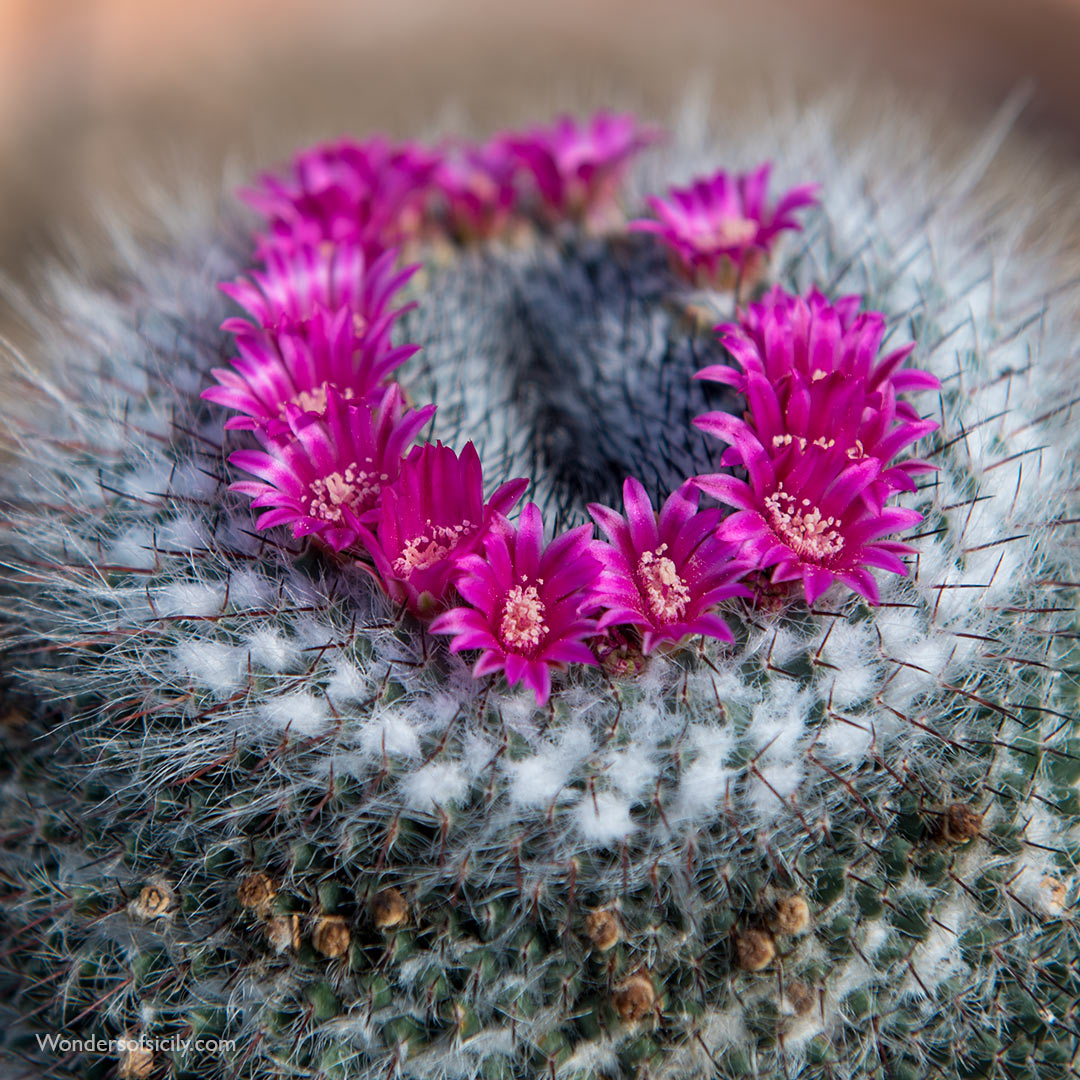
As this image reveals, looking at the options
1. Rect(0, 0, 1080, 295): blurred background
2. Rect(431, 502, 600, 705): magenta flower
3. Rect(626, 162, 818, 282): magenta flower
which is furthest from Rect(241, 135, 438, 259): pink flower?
Rect(0, 0, 1080, 295): blurred background

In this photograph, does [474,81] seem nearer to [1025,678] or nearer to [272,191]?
[272,191]

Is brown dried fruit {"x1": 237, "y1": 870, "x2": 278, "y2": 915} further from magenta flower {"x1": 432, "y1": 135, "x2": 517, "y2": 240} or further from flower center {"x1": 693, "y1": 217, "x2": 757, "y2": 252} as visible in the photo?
magenta flower {"x1": 432, "y1": 135, "x2": 517, "y2": 240}

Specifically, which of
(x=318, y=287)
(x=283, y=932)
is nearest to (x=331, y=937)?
(x=283, y=932)

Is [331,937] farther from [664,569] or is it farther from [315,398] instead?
[315,398]

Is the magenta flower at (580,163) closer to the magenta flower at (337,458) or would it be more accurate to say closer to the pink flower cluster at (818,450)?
the pink flower cluster at (818,450)

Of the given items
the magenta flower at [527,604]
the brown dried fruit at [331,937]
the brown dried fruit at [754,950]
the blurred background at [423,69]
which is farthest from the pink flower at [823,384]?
the blurred background at [423,69]
